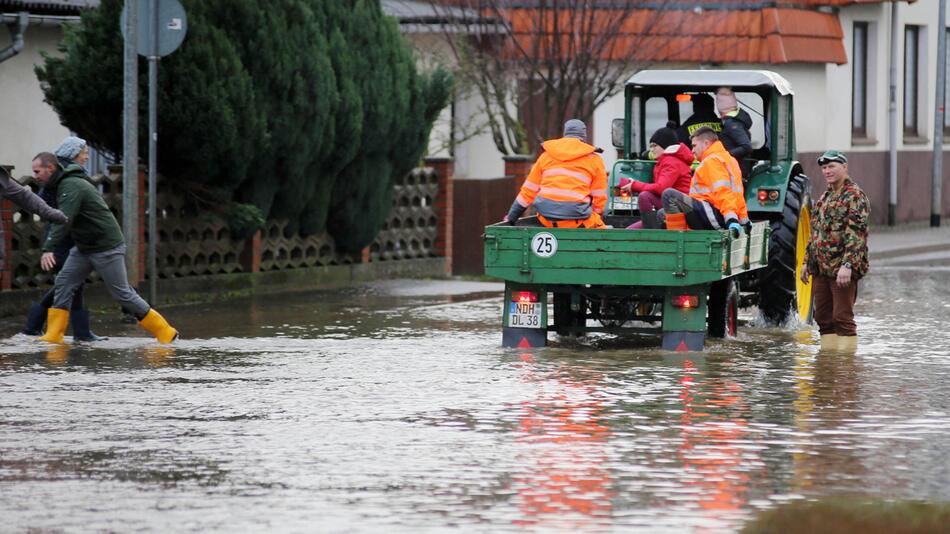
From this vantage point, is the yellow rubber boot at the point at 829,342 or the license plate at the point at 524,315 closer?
the license plate at the point at 524,315

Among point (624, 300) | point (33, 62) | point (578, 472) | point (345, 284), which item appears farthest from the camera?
point (33, 62)

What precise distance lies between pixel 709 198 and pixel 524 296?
173 centimetres

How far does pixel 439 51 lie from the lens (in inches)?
1187

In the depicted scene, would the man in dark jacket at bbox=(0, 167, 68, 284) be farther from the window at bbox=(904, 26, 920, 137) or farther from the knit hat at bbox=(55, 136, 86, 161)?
the window at bbox=(904, 26, 920, 137)

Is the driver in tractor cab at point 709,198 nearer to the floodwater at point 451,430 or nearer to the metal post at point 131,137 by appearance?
the floodwater at point 451,430

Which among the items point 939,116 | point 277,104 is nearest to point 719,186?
point 277,104

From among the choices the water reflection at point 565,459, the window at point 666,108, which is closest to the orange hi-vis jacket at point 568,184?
the water reflection at point 565,459

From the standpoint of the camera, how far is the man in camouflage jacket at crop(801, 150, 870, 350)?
1564cm

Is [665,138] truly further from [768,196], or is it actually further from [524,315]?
[524,315]

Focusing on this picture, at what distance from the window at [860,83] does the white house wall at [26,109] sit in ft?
55.2

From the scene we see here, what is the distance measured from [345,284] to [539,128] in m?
9.95

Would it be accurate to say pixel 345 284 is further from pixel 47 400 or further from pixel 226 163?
pixel 47 400

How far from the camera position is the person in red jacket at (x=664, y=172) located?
1603 cm

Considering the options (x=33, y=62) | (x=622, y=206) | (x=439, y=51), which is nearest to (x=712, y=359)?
(x=622, y=206)
